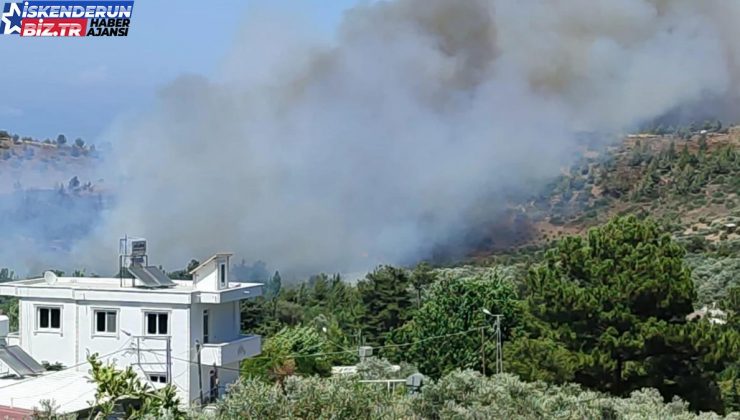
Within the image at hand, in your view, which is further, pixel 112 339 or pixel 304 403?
pixel 112 339

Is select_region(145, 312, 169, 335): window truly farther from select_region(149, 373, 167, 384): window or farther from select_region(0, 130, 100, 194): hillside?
select_region(0, 130, 100, 194): hillside

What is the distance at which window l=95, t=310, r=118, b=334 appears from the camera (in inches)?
553

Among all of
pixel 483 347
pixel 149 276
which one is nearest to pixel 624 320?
pixel 483 347

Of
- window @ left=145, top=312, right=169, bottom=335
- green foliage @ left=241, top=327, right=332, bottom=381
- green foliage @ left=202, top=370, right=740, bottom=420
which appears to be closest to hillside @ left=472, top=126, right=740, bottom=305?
green foliage @ left=241, top=327, right=332, bottom=381

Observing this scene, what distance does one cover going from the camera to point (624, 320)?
11.3 metres

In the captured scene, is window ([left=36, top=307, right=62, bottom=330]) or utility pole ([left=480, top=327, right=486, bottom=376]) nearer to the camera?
window ([left=36, top=307, right=62, bottom=330])

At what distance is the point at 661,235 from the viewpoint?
41.0ft

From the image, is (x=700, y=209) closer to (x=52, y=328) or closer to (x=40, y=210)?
(x=40, y=210)

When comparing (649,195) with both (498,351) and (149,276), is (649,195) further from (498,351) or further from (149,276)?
(149,276)

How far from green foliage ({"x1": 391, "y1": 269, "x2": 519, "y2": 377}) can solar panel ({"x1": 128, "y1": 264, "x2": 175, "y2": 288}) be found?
4.12m

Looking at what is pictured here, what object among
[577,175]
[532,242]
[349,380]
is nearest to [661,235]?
[349,380]

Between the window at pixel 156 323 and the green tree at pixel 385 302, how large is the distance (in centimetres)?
711

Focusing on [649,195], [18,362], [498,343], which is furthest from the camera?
[649,195]

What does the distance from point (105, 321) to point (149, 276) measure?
2.64ft
